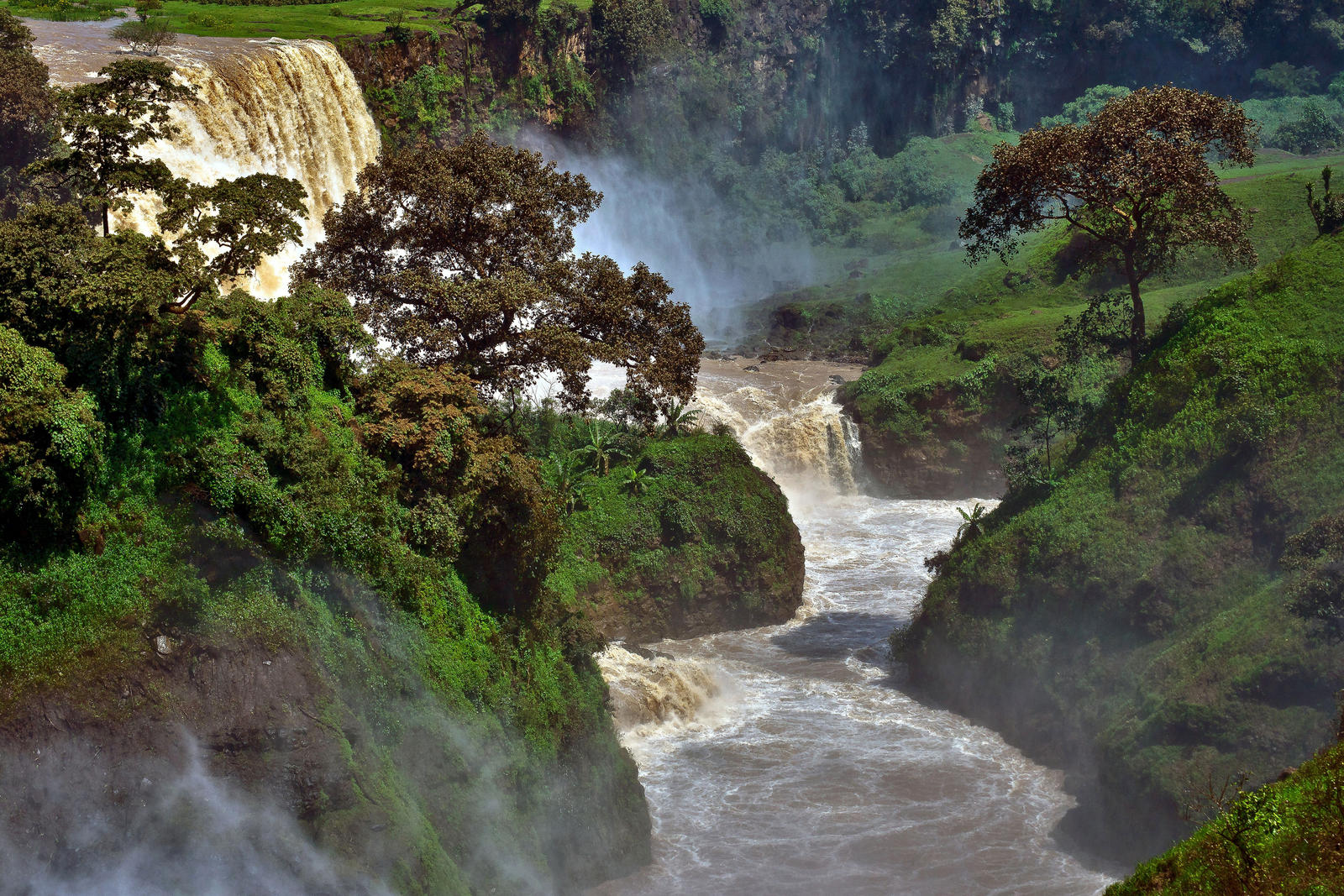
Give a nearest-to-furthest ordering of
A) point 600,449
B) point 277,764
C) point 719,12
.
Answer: point 277,764 → point 600,449 → point 719,12

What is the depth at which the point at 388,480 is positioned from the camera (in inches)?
583

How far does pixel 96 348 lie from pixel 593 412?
1757 centimetres

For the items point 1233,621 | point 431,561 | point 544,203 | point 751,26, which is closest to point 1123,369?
point 1233,621

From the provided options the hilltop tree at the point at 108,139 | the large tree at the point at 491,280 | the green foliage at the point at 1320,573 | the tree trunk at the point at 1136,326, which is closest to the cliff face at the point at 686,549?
the large tree at the point at 491,280

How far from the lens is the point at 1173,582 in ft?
64.3

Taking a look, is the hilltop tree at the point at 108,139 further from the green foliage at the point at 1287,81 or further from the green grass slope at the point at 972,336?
the green foliage at the point at 1287,81

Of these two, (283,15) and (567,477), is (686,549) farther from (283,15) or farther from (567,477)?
(283,15)

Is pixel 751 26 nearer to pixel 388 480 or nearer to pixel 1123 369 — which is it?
pixel 1123 369

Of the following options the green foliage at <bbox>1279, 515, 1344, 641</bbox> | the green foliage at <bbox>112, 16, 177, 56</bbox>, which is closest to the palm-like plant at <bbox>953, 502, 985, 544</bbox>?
the green foliage at <bbox>1279, 515, 1344, 641</bbox>

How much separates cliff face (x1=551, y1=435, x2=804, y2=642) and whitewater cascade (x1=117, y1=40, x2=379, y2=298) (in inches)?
376

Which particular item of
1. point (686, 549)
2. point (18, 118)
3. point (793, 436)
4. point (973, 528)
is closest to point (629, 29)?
point (793, 436)

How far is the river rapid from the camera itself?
1653cm

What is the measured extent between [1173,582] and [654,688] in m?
8.65

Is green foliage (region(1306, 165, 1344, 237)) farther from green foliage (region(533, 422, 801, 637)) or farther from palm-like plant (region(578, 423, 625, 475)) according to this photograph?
palm-like plant (region(578, 423, 625, 475))
